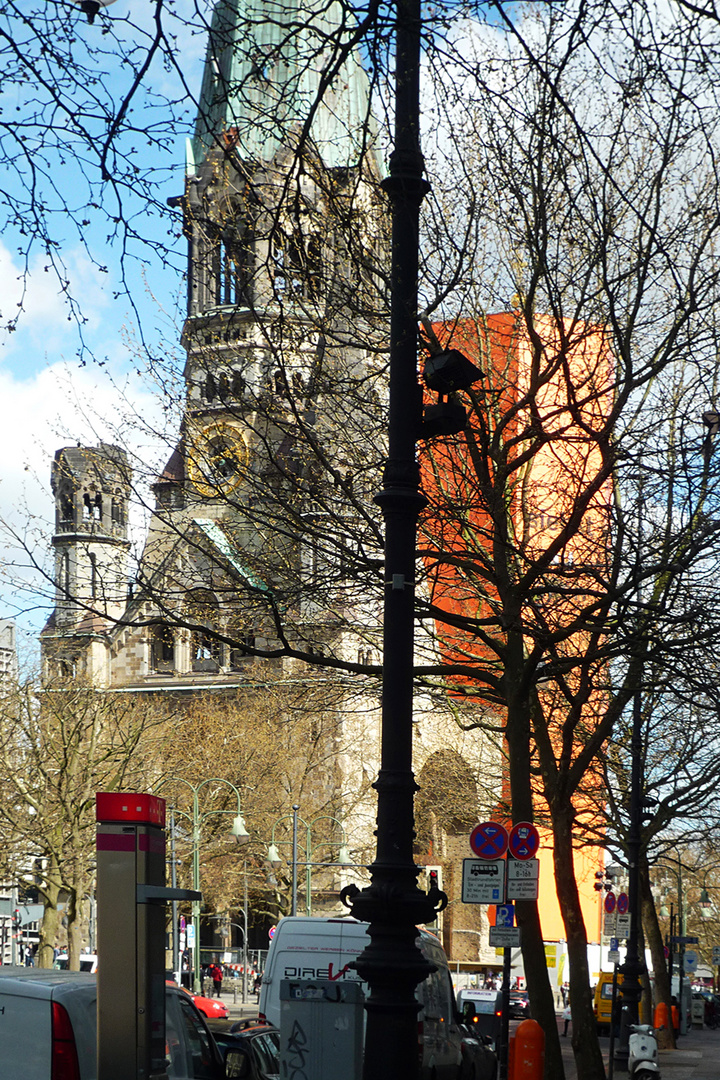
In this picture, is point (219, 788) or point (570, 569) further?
point (219, 788)

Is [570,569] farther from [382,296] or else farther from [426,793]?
[426,793]

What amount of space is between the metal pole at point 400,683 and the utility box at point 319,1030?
344 centimetres

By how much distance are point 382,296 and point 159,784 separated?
35645 millimetres

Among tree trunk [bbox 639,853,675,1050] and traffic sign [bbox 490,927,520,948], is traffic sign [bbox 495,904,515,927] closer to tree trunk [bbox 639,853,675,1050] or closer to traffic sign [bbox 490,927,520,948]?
traffic sign [bbox 490,927,520,948]

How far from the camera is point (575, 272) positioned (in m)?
15.1

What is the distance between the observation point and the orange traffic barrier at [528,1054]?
16.5 m

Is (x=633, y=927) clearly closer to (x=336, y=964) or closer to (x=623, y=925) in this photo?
(x=623, y=925)

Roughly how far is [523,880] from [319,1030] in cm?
413

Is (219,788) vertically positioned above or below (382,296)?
below

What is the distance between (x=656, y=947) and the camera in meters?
40.0

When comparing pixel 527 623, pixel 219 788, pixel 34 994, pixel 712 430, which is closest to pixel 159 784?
pixel 219 788

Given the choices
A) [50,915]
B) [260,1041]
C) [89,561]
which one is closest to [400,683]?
[260,1041]

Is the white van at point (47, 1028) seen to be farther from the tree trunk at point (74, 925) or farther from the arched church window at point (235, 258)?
the tree trunk at point (74, 925)

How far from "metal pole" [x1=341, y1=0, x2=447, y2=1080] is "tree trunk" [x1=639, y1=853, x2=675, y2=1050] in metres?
28.2
